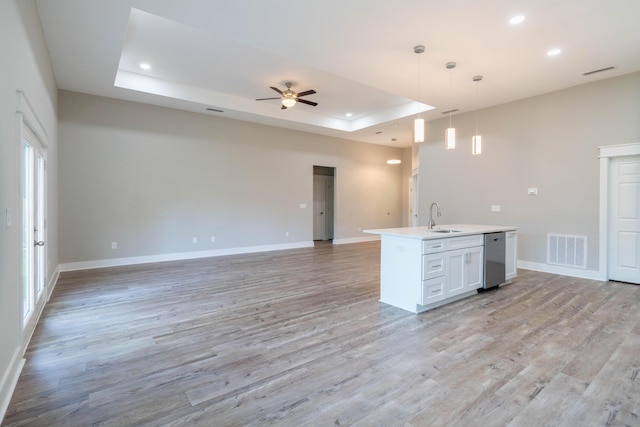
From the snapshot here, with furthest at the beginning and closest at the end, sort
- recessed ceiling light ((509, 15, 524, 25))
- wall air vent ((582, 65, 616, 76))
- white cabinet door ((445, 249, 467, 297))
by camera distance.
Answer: wall air vent ((582, 65, 616, 76)), white cabinet door ((445, 249, 467, 297)), recessed ceiling light ((509, 15, 524, 25))

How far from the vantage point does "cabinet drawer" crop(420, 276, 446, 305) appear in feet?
11.5

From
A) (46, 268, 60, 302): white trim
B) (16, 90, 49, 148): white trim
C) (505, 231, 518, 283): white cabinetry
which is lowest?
(46, 268, 60, 302): white trim

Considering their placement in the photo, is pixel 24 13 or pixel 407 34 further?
pixel 407 34

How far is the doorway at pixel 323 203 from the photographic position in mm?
10328

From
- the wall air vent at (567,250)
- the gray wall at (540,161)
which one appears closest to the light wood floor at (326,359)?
the wall air vent at (567,250)

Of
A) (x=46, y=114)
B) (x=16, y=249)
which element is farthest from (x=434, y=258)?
(x=46, y=114)

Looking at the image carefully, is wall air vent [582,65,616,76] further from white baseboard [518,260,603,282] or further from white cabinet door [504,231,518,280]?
white baseboard [518,260,603,282]

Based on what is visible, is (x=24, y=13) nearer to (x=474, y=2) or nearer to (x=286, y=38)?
(x=286, y=38)

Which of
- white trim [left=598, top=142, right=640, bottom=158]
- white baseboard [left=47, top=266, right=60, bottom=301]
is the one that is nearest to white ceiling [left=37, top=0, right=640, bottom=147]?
white trim [left=598, top=142, right=640, bottom=158]

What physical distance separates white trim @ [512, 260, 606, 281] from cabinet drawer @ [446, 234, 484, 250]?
2425 mm

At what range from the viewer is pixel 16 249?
2.38 metres

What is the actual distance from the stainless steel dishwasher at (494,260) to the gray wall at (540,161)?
1.83 metres

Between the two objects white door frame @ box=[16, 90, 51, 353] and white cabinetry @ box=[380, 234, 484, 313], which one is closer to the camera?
white door frame @ box=[16, 90, 51, 353]

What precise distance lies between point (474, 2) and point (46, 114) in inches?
206
